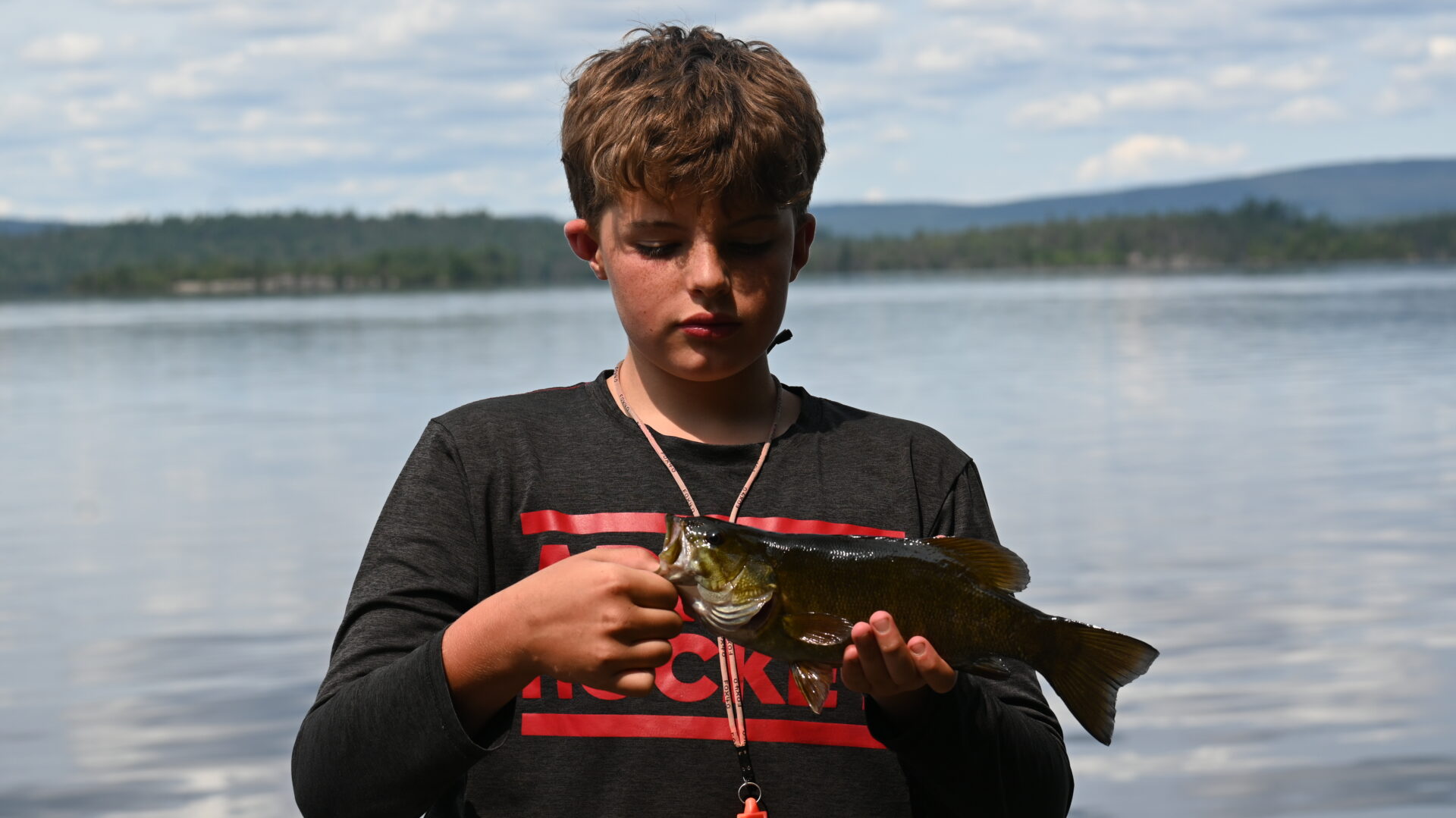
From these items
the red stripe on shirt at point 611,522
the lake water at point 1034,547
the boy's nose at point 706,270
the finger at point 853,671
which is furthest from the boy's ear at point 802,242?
the lake water at point 1034,547

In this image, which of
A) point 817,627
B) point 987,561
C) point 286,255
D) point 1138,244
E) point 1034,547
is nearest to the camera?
point 817,627

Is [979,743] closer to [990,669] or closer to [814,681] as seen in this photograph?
[990,669]

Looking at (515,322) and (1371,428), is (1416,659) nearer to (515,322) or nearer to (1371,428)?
(1371,428)

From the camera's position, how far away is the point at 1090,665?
111 inches

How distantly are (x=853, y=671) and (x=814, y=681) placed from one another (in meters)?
0.11

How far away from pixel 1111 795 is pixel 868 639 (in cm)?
519

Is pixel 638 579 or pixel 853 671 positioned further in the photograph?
pixel 853 671

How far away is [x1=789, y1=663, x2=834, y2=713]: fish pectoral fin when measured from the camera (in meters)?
2.66

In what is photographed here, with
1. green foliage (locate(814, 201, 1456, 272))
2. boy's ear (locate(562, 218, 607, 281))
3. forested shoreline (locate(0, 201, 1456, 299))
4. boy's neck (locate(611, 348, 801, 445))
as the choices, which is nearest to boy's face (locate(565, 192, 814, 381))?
boy's neck (locate(611, 348, 801, 445))

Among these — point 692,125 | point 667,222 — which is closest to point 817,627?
point 667,222

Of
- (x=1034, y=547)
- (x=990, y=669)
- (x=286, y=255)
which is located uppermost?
(x=990, y=669)

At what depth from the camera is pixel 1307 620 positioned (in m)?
10.2

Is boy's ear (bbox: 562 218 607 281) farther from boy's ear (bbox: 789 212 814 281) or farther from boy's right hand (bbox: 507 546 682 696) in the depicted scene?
boy's right hand (bbox: 507 546 682 696)

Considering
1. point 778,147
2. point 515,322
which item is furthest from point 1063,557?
point 515,322
